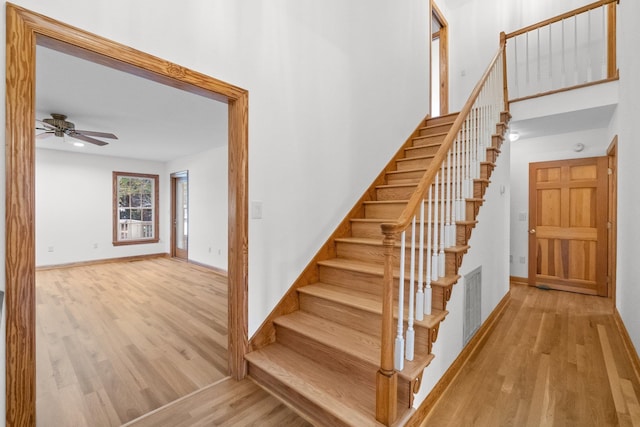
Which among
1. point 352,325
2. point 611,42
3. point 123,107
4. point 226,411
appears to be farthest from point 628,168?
point 123,107

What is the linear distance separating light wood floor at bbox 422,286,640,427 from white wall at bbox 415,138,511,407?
7.7 inches

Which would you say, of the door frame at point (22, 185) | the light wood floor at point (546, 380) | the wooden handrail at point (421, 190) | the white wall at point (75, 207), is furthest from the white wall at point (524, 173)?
the white wall at point (75, 207)

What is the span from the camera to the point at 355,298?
7.24ft

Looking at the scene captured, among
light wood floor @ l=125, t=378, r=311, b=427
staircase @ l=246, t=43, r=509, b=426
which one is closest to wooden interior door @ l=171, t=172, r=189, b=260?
staircase @ l=246, t=43, r=509, b=426

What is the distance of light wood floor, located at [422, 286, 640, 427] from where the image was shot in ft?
5.64

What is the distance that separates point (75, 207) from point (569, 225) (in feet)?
28.5

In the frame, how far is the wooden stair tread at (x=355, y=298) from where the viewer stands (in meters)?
1.73

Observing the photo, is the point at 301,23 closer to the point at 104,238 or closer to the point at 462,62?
the point at 462,62

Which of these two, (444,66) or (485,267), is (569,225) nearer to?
(485,267)

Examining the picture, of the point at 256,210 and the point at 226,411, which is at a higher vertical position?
the point at 256,210

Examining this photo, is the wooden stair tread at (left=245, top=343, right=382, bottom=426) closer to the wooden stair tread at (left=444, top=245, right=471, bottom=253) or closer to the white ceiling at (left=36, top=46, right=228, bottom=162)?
the wooden stair tread at (left=444, top=245, right=471, bottom=253)

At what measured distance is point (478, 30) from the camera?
505 cm

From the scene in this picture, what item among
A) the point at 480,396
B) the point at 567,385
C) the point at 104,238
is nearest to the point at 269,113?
the point at 480,396

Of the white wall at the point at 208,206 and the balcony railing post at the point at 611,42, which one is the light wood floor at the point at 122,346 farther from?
the balcony railing post at the point at 611,42
